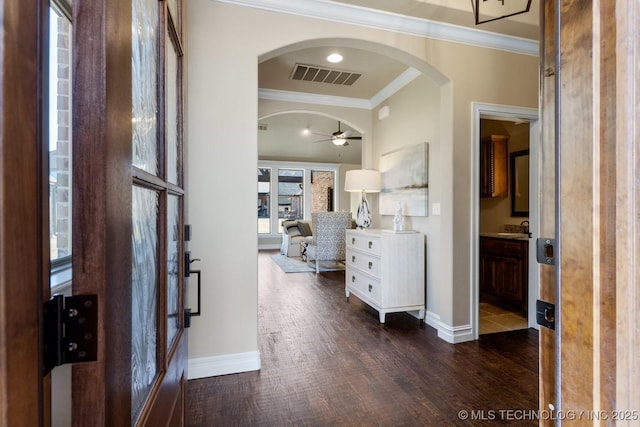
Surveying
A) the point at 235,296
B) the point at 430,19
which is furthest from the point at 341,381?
the point at 430,19

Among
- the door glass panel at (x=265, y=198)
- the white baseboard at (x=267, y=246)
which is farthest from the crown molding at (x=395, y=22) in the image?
the white baseboard at (x=267, y=246)

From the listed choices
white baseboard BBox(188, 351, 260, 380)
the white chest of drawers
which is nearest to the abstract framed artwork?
the white chest of drawers

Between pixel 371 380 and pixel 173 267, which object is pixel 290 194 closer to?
pixel 371 380

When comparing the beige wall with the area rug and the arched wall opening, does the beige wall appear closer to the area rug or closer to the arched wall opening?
the arched wall opening

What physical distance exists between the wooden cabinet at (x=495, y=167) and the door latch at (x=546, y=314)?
3.98 metres

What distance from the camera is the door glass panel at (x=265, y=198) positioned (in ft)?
29.9

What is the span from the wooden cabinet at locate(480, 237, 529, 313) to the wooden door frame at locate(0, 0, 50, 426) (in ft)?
12.8

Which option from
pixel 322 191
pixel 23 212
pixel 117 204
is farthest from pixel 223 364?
pixel 322 191

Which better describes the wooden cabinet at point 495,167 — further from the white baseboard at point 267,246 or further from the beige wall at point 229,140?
the white baseboard at point 267,246

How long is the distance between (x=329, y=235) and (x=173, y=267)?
4.57 metres

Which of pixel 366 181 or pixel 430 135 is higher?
pixel 430 135

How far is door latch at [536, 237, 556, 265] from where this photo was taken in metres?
0.61

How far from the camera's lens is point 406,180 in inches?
141

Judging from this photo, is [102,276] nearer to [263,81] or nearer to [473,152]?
[473,152]
